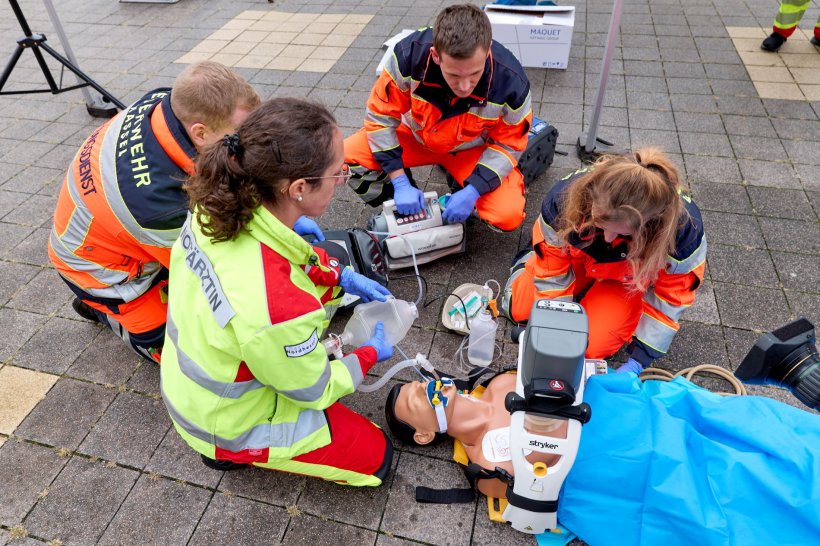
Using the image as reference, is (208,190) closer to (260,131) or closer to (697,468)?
(260,131)

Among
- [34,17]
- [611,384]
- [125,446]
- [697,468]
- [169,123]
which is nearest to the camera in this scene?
[697,468]

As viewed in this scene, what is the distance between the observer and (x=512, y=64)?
114 inches

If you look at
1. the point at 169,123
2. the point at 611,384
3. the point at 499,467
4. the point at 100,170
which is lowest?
the point at 499,467

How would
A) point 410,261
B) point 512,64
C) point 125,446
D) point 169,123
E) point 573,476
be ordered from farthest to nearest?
1. point 410,261
2. point 512,64
3. point 125,446
4. point 169,123
5. point 573,476

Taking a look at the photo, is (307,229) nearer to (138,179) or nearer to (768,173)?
(138,179)

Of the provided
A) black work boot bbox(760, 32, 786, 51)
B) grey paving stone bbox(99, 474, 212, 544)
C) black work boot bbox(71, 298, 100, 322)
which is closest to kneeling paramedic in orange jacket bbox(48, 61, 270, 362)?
black work boot bbox(71, 298, 100, 322)

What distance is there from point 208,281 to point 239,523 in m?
1.15

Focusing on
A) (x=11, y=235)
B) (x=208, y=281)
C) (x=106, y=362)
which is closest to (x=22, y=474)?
(x=106, y=362)

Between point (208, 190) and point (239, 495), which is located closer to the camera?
point (208, 190)

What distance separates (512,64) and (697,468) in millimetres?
2268

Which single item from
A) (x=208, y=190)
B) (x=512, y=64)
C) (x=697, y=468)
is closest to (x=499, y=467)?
(x=697, y=468)

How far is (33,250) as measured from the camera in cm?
346

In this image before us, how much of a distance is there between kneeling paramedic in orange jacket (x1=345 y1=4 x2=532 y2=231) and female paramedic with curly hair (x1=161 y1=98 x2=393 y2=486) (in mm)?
1232

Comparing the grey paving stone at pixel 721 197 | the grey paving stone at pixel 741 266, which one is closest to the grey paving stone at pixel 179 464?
the grey paving stone at pixel 741 266
